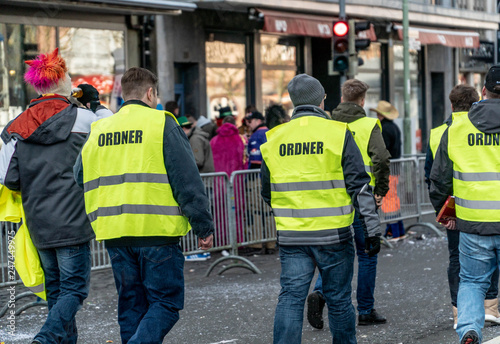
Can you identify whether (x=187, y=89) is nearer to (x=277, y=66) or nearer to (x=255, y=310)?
(x=277, y=66)

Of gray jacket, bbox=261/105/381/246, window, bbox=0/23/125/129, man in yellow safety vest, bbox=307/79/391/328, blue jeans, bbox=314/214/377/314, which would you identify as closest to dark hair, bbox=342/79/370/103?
man in yellow safety vest, bbox=307/79/391/328

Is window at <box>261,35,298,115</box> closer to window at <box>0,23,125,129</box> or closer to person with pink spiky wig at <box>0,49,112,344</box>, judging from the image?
window at <box>0,23,125,129</box>

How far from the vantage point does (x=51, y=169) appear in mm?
5488

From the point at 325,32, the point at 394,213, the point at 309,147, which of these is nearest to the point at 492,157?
the point at 309,147

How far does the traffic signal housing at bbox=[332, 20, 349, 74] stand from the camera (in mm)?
14156


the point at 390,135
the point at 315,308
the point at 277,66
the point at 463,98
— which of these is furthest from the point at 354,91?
the point at 277,66

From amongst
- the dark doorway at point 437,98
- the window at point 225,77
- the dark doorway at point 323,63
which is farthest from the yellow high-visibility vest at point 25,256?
the dark doorway at point 437,98

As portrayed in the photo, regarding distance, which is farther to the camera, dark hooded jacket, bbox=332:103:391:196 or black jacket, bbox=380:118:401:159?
black jacket, bbox=380:118:401:159

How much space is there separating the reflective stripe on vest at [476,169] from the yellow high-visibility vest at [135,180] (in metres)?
1.82

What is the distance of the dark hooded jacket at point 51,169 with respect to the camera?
5.46 metres

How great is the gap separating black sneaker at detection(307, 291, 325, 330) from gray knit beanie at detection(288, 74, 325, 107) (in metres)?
1.92

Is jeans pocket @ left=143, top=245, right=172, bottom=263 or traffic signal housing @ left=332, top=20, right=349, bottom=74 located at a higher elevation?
traffic signal housing @ left=332, top=20, right=349, bottom=74

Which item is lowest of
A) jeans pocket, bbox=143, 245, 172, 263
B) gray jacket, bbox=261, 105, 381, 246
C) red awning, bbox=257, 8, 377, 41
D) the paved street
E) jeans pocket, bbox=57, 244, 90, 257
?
the paved street

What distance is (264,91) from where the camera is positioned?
1972 centimetres
